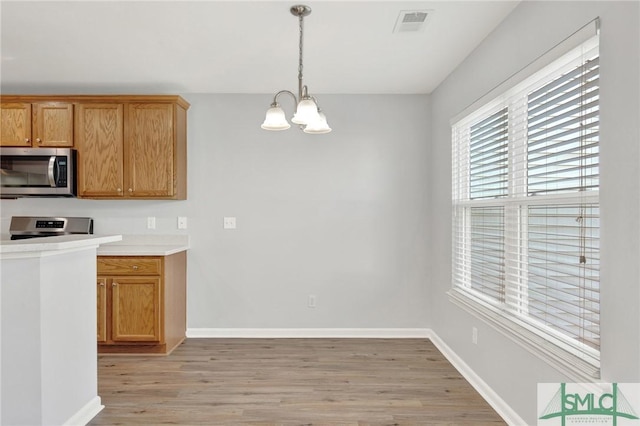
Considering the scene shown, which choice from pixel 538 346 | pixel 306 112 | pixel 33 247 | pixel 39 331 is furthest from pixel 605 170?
pixel 39 331

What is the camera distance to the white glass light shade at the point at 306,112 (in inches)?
87.1

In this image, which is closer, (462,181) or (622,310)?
(622,310)

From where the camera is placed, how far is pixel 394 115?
13.7 ft

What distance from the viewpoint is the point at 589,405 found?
176 cm

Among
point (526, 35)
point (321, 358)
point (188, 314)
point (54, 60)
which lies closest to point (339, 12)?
point (526, 35)

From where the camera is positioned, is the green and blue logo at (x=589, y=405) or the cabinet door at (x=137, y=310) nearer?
the green and blue logo at (x=589, y=405)

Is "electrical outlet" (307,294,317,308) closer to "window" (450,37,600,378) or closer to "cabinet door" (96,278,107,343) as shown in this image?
"window" (450,37,600,378)

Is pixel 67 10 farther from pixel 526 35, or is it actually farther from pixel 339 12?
pixel 526 35

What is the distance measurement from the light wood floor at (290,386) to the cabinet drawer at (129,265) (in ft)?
2.42

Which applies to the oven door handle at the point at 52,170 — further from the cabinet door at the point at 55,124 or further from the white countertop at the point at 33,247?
the white countertop at the point at 33,247

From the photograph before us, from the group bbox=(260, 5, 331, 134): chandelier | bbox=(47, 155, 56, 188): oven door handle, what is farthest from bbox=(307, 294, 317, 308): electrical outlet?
bbox=(47, 155, 56, 188): oven door handle

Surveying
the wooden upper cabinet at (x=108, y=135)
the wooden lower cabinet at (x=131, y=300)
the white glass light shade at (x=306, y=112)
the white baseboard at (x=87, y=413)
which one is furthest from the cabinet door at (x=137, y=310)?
Answer: the white glass light shade at (x=306, y=112)

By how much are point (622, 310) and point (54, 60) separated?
3980mm

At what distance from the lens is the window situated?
5.84 ft
